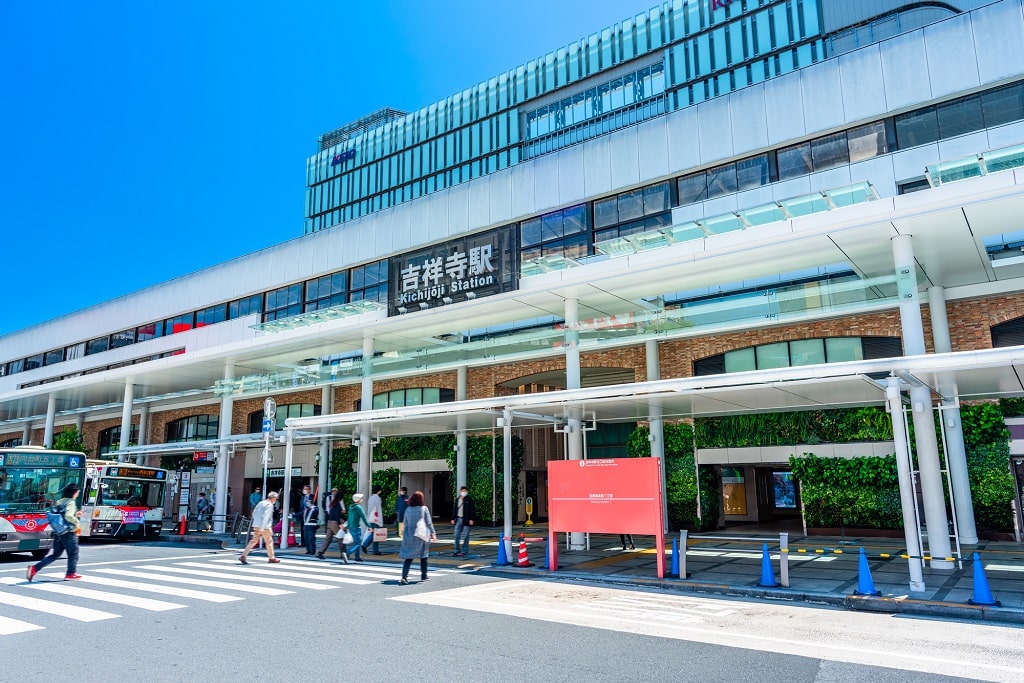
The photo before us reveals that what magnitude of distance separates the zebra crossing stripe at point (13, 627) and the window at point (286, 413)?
23.0 metres

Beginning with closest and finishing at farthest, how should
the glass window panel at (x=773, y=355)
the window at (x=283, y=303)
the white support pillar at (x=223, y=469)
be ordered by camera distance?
the glass window panel at (x=773, y=355), the white support pillar at (x=223, y=469), the window at (x=283, y=303)

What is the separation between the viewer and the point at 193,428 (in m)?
37.2

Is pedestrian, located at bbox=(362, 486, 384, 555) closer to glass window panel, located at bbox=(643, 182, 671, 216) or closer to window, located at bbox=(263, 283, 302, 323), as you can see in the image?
glass window panel, located at bbox=(643, 182, 671, 216)

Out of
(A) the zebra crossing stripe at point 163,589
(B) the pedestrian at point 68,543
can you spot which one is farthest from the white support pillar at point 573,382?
(B) the pedestrian at point 68,543

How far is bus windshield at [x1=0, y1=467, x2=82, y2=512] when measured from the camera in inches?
682

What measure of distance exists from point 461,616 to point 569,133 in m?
64.6

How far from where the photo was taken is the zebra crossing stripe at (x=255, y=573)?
12.2m

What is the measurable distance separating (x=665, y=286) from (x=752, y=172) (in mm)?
4521

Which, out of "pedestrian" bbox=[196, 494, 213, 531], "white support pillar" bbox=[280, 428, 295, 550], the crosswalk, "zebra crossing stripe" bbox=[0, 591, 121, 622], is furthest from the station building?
"zebra crossing stripe" bbox=[0, 591, 121, 622]

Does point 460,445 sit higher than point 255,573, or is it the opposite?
point 460,445

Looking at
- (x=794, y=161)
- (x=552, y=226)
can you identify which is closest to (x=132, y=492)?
(x=552, y=226)

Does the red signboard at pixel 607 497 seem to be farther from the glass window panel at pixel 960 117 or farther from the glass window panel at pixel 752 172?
the glass window panel at pixel 960 117

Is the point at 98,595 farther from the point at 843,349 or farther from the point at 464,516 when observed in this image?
the point at 843,349

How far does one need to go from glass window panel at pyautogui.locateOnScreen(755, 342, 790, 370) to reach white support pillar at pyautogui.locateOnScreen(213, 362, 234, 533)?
1711 cm
